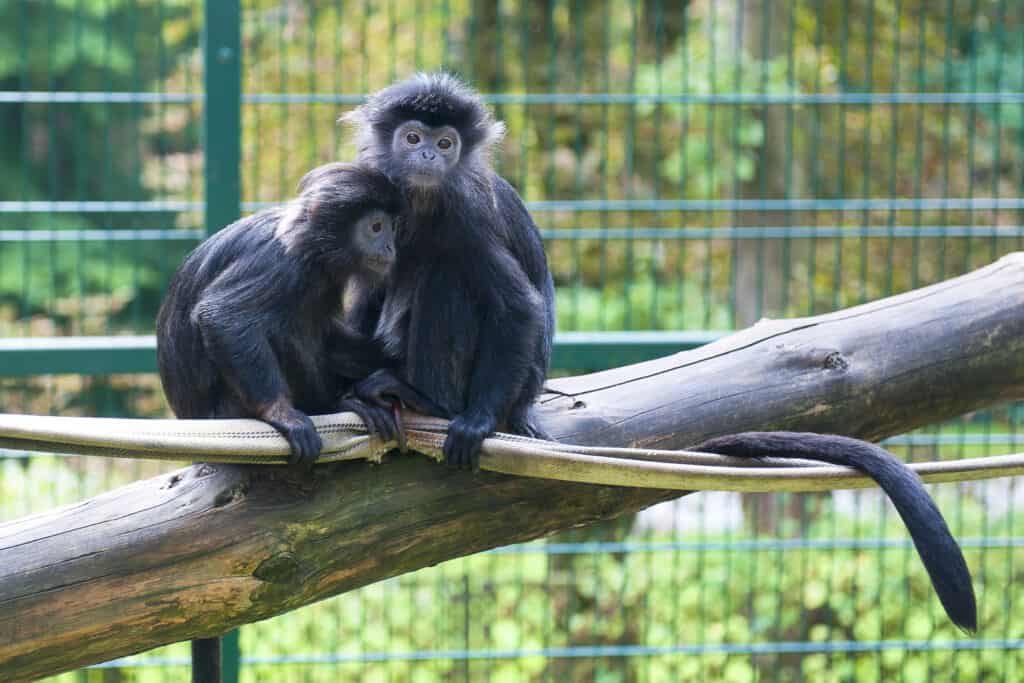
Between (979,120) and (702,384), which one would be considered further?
(979,120)

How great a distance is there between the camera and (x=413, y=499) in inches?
122

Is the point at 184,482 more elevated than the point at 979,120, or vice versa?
the point at 979,120

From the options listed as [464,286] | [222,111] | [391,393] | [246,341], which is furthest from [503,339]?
[222,111]

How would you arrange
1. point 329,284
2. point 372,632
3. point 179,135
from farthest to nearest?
point 179,135 < point 372,632 < point 329,284

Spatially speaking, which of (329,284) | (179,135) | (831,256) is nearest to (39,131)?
(179,135)

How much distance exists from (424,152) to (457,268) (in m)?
0.35

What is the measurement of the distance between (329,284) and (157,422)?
34.7 inches

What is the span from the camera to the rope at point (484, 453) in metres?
2.56

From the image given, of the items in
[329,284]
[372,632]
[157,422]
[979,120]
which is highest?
[979,120]

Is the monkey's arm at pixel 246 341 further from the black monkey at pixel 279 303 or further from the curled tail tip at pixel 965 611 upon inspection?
the curled tail tip at pixel 965 611

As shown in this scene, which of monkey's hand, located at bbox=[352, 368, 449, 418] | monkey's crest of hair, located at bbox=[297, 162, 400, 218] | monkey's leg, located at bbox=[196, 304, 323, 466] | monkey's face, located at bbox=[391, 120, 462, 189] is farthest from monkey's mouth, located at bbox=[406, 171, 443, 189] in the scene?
monkey's leg, located at bbox=[196, 304, 323, 466]

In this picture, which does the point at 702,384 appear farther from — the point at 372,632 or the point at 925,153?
the point at 925,153

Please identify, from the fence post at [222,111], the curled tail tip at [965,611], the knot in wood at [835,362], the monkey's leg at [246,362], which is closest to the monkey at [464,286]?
the monkey's leg at [246,362]

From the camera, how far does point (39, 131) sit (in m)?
Answer: 11.2
